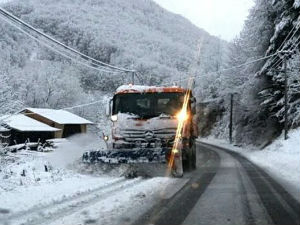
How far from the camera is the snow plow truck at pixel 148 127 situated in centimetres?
1445

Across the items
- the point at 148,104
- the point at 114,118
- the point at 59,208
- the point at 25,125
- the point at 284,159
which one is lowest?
the point at 59,208

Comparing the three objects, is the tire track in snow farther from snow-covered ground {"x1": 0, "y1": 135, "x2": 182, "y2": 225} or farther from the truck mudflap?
the truck mudflap

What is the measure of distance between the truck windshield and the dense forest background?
1945 cm

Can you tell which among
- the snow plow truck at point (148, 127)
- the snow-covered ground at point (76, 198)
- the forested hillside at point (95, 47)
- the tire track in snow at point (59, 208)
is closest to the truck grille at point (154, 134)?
the snow plow truck at point (148, 127)

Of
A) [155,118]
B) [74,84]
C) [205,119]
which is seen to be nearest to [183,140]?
[155,118]

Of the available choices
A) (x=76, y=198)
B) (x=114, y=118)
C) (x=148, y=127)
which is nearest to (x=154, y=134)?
(x=148, y=127)

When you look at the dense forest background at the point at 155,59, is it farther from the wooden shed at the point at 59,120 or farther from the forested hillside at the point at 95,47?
the wooden shed at the point at 59,120

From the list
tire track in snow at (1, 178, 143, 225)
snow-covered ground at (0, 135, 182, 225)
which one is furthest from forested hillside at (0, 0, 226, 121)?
tire track in snow at (1, 178, 143, 225)

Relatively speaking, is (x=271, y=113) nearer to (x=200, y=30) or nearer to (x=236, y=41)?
(x=236, y=41)

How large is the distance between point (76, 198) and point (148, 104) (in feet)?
22.0

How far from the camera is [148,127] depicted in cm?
1530

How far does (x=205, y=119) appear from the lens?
3391 inches

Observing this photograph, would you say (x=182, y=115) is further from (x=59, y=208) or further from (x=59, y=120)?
(x=59, y=120)

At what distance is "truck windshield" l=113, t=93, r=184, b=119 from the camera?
15578mm
